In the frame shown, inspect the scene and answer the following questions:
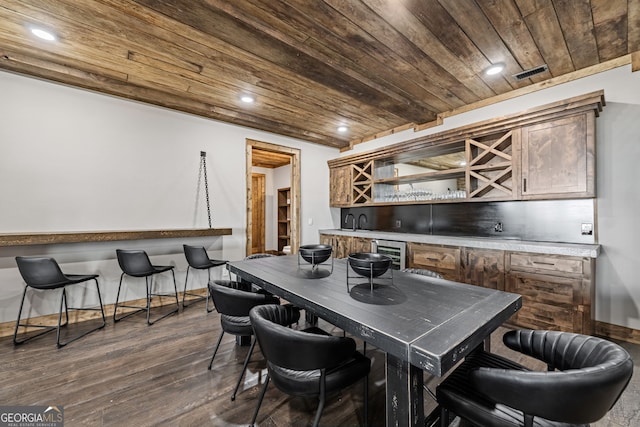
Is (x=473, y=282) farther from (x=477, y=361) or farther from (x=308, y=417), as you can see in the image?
(x=308, y=417)

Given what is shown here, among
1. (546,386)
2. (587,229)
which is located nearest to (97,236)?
(546,386)

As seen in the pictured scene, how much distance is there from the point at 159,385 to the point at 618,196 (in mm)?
4470

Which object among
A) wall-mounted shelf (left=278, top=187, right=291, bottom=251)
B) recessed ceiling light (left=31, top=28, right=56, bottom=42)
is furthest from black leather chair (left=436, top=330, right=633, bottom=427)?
wall-mounted shelf (left=278, top=187, right=291, bottom=251)

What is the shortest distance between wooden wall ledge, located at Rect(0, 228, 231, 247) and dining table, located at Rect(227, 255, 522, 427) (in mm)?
2071

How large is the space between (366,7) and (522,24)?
1.31m

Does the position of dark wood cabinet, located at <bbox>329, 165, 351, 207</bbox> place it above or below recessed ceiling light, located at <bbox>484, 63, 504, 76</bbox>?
below

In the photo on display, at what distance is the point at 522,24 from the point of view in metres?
2.08

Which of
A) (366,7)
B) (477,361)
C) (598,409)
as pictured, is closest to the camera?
(598,409)

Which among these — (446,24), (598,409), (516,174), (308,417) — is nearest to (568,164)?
(516,174)

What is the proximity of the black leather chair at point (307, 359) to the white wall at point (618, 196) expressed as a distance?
2.93 m

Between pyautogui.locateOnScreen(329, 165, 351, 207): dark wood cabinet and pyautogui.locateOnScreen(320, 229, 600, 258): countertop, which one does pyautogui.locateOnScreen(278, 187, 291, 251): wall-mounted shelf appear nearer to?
pyautogui.locateOnScreen(329, 165, 351, 207): dark wood cabinet

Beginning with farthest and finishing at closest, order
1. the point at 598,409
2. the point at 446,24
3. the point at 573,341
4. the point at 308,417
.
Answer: the point at 446,24 < the point at 308,417 < the point at 573,341 < the point at 598,409

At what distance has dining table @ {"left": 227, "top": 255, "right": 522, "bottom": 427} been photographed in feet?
3.18

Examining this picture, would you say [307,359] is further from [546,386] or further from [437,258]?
[437,258]
